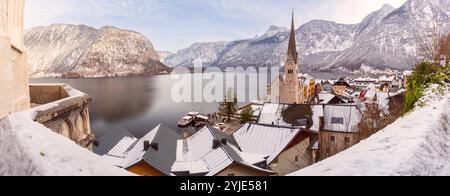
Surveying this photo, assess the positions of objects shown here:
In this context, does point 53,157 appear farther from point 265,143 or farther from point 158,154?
point 265,143

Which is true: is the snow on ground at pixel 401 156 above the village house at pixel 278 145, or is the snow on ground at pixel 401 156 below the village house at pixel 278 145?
above

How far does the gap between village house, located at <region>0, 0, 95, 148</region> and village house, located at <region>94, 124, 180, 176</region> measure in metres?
10.0

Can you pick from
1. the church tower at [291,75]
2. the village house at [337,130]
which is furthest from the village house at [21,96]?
the church tower at [291,75]

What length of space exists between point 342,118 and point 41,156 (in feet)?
107

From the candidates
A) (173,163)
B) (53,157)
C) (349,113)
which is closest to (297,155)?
(349,113)

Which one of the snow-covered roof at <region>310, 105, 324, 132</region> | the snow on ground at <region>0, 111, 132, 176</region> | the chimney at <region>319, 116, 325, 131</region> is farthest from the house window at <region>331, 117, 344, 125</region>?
the snow on ground at <region>0, 111, 132, 176</region>

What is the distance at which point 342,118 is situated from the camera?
33094mm

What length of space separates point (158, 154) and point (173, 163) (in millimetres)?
1273

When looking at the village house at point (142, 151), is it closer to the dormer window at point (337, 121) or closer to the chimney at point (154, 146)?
the chimney at point (154, 146)

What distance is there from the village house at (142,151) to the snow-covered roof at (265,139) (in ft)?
20.5

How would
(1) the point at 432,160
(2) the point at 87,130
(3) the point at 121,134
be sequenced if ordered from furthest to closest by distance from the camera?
(3) the point at 121,134
(2) the point at 87,130
(1) the point at 432,160

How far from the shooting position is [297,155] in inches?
1110

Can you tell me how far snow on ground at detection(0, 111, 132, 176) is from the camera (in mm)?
3652

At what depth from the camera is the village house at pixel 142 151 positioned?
20.2 metres
